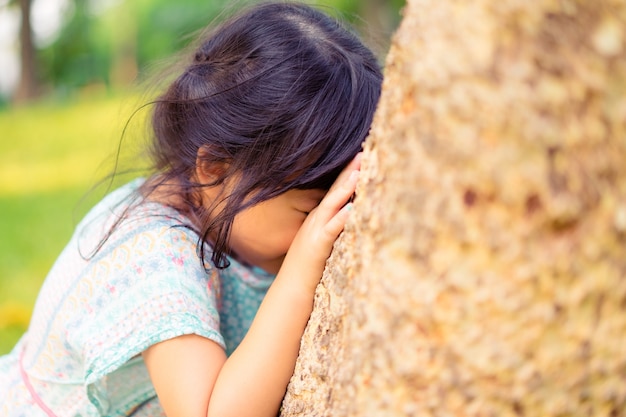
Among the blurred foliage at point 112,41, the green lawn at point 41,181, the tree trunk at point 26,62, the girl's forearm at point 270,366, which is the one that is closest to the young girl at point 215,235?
the girl's forearm at point 270,366

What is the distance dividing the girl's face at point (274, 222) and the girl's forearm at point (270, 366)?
0.21 m

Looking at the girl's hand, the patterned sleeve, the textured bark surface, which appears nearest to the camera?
the textured bark surface

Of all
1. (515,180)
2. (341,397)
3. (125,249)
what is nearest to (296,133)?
(125,249)

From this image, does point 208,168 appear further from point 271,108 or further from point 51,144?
point 51,144

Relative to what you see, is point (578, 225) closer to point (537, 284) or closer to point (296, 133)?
point (537, 284)

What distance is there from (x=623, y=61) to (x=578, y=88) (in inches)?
2.1

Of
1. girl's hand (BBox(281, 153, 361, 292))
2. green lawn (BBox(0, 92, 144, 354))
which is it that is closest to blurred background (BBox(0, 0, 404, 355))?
green lawn (BBox(0, 92, 144, 354))

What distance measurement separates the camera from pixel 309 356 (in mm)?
1188

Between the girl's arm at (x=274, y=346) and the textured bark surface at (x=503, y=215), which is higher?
the textured bark surface at (x=503, y=215)

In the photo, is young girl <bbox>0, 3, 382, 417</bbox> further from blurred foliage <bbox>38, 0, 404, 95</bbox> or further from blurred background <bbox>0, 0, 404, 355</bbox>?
blurred foliage <bbox>38, 0, 404, 95</bbox>

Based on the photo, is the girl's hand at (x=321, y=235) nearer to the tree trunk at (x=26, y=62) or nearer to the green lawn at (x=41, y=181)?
the green lawn at (x=41, y=181)

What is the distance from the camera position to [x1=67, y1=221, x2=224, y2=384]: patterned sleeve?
139cm

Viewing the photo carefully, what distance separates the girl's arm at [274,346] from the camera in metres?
1.27

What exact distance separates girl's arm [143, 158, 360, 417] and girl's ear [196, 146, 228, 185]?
0.29m
